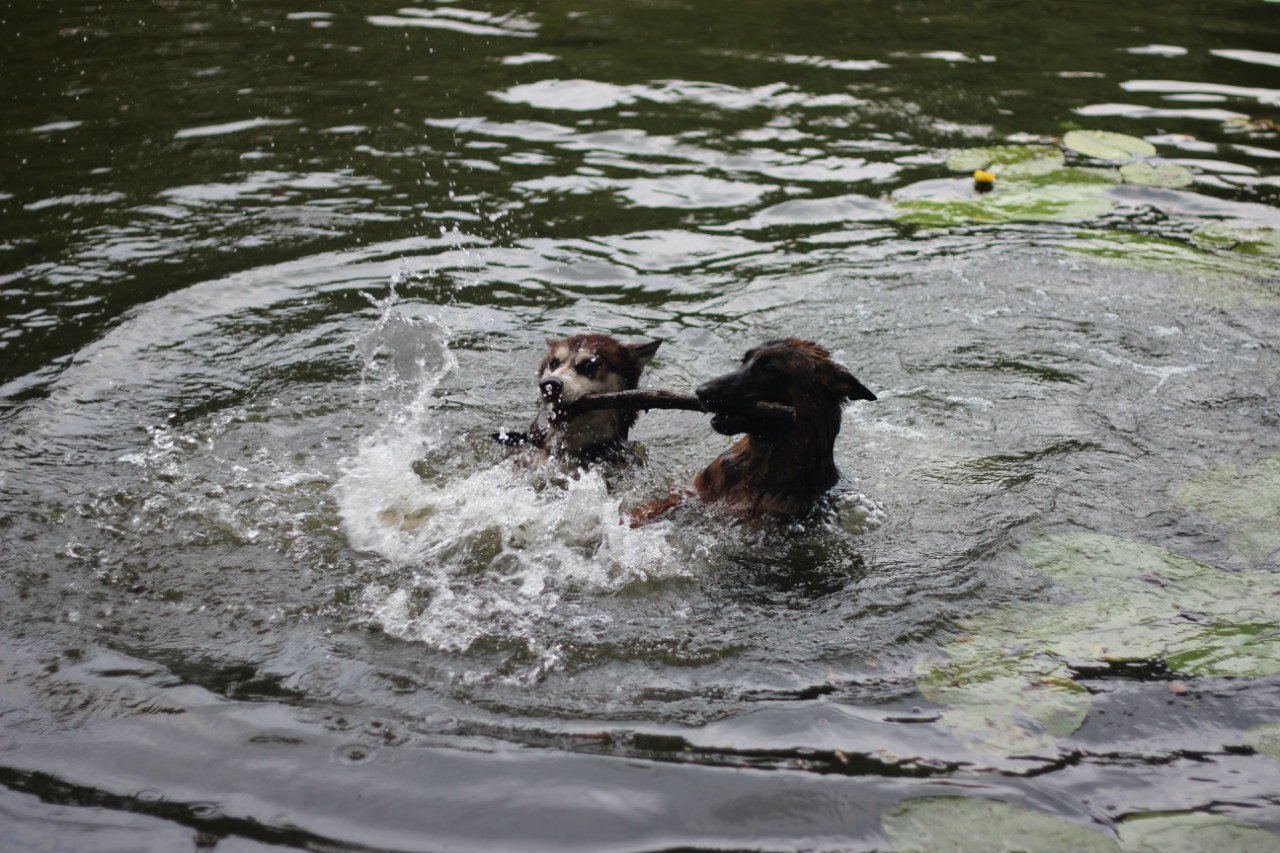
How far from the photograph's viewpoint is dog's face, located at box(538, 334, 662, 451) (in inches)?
265

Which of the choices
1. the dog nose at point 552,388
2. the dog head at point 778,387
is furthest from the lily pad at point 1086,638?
the dog nose at point 552,388

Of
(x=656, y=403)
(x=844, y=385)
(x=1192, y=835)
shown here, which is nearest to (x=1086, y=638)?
(x=1192, y=835)

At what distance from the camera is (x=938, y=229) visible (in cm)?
1058

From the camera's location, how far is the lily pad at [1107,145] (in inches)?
468

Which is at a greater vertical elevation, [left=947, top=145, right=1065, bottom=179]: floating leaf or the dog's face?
[left=947, top=145, right=1065, bottom=179]: floating leaf

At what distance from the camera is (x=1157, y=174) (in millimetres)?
11508

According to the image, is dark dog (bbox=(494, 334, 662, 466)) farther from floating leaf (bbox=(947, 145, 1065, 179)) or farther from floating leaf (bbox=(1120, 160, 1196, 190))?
floating leaf (bbox=(1120, 160, 1196, 190))

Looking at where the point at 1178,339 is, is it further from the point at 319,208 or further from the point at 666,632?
the point at 319,208

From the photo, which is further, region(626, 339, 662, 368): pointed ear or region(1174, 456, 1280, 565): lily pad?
region(626, 339, 662, 368): pointed ear

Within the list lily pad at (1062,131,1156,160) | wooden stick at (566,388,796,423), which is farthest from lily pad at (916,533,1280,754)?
lily pad at (1062,131,1156,160)

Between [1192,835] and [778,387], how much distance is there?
2.94 meters

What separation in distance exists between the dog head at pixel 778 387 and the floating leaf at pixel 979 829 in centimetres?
243

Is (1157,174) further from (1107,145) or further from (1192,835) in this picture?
(1192,835)

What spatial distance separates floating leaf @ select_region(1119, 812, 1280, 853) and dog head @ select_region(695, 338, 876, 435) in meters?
2.64
